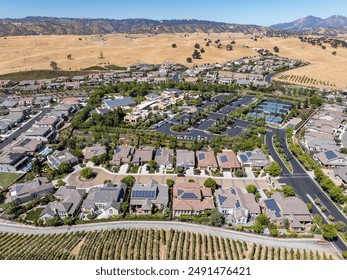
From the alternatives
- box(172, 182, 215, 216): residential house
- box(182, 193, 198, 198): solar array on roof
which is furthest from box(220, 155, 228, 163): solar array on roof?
box(182, 193, 198, 198): solar array on roof

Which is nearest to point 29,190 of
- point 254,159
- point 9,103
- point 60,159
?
point 60,159

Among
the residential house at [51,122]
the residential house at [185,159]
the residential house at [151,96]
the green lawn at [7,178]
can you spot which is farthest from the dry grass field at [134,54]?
→ the green lawn at [7,178]

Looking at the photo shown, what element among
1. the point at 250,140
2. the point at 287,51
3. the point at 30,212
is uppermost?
the point at 287,51

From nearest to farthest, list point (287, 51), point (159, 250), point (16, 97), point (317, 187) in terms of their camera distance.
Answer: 1. point (159, 250)
2. point (317, 187)
3. point (16, 97)
4. point (287, 51)

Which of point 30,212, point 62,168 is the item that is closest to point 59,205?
point 30,212

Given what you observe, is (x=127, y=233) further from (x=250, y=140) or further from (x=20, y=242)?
(x=250, y=140)

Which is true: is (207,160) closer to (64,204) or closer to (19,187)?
(64,204)
